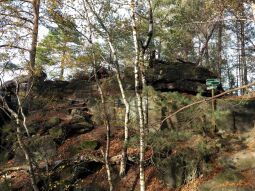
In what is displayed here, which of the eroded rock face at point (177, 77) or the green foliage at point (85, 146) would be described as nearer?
the green foliage at point (85, 146)

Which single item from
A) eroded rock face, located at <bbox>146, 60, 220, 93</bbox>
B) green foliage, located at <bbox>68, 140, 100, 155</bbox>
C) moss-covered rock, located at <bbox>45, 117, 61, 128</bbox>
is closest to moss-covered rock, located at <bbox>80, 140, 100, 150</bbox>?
green foliage, located at <bbox>68, 140, 100, 155</bbox>

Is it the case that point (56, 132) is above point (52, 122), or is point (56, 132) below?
below

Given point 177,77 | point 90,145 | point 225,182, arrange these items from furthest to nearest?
point 177,77 < point 90,145 < point 225,182

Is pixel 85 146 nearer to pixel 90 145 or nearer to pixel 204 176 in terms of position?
pixel 90 145

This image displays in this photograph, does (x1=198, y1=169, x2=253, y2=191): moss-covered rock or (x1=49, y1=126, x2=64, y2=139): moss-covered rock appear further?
(x1=49, y1=126, x2=64, y2=139): moss-covered rock

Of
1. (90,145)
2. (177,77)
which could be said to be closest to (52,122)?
(90,145)

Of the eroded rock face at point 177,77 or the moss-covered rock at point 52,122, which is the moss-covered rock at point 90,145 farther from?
the eroded rock face at point 177,77

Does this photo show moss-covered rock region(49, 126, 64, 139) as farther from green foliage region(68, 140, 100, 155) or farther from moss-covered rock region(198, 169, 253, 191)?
moss-covered rock region(198, 169, 253, 191)

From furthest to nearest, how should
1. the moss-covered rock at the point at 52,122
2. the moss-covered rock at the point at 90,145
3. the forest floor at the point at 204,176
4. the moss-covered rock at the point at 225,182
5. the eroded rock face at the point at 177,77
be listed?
the eroded rock face at the point at 177,77 → the moss-covered rock at the point at 52,122 → the moss-covered rock at the point at 90,145 → the forest floor at the point at 204,176 → the moss-covered rock at the point at 225,182

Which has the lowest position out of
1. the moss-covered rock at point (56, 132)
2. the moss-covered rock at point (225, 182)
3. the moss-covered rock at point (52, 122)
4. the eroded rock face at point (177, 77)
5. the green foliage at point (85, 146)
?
the moss-covered rock at point (225, 182)

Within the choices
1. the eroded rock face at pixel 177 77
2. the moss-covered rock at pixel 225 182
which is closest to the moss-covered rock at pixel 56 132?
the eroded rock face at pixel 177 77

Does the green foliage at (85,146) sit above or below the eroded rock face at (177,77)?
below

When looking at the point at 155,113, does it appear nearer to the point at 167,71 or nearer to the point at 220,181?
the point at 167,71

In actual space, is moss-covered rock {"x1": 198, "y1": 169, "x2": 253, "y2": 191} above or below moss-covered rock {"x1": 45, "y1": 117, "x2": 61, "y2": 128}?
below
